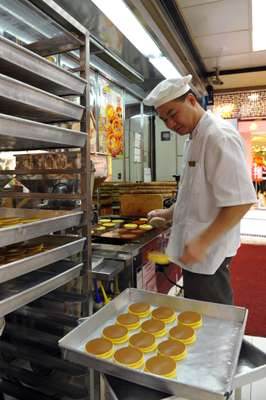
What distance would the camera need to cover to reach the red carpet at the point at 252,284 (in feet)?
9.41

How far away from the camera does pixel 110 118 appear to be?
376 centimetres

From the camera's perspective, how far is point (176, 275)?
2.92 m

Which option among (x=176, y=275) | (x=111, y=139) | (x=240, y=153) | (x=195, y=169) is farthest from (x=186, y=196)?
(x=111, y=139)

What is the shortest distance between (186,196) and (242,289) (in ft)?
7.97

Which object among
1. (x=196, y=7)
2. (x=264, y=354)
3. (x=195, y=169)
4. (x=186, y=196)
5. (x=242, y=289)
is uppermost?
(x=196, y=7)

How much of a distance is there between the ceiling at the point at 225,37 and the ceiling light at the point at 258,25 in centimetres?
5

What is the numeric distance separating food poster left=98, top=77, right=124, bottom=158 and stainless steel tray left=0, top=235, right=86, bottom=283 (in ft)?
7.34

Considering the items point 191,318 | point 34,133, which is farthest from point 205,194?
point 34,133

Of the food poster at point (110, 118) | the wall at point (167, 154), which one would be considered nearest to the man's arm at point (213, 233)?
the food poster at point (110, 118)

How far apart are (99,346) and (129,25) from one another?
2195 mm

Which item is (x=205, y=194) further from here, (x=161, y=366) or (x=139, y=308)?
(x=161, y=366)

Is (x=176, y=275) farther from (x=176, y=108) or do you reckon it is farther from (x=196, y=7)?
(x=196, y=7)

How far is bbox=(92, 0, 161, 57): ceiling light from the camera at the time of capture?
2.05 metres

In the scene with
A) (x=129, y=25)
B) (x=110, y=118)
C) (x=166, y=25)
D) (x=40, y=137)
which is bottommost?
(x=40, y=137)
